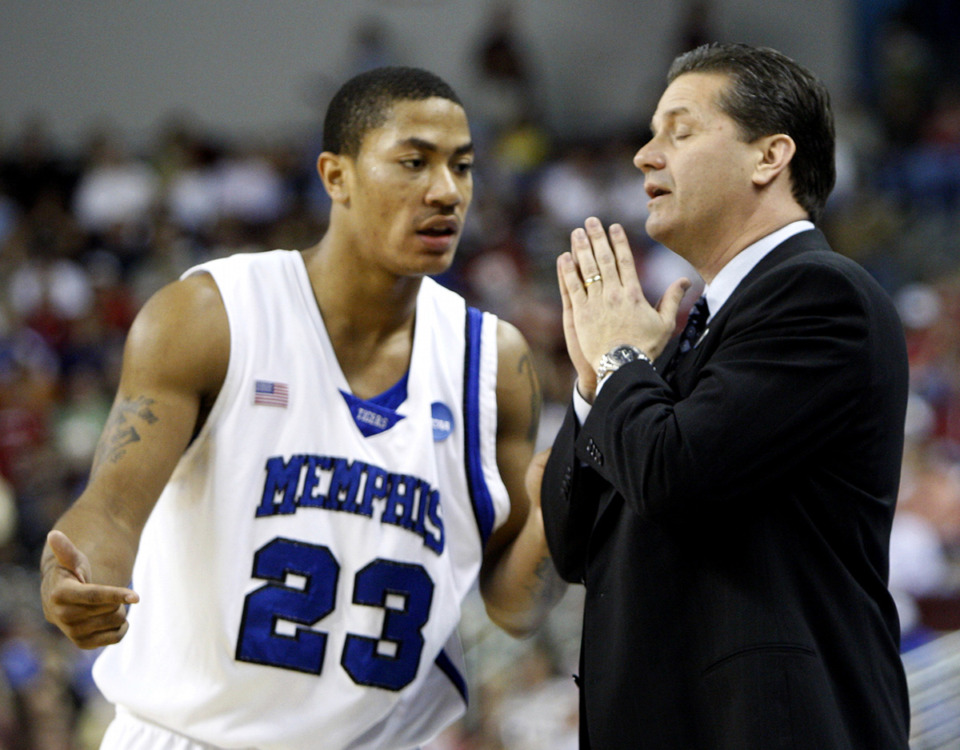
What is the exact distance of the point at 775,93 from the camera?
2631 millimetres

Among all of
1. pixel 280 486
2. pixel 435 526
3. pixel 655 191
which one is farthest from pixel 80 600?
pixel 655 191

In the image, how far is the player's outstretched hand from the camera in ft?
7.95

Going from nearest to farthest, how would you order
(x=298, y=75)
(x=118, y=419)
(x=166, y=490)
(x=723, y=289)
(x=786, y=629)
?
(x=786, y=629) < (x=723, y=289) < (x=118, y=419) < (x=166, y=490) < (x=298, y=75)

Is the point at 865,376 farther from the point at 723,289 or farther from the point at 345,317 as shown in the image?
the point at 345,317

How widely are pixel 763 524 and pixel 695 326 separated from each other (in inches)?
19.2

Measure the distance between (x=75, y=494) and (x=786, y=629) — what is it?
6651 mm

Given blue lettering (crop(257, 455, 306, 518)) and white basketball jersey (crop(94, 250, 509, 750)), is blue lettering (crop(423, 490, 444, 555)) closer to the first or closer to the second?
white basketball jersey (crop(94, 250, 509, 750))

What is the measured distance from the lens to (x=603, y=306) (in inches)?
102

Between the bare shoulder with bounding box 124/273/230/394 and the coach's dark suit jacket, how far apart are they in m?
1.05

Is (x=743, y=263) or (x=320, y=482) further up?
(x=743, y=263)

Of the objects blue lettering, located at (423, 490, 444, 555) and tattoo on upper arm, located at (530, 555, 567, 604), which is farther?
tattoo on upper arm, located at (530, 555, 567, 604)

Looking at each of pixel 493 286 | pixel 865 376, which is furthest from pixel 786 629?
pixel 493 286

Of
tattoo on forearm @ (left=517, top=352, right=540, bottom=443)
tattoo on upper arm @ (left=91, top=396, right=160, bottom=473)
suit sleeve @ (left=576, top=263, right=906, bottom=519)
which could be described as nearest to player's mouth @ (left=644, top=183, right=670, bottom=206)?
suit sleeve @ (left=576, top=263, right=906, bottom=519)

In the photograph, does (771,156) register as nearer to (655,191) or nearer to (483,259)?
(655,191)
